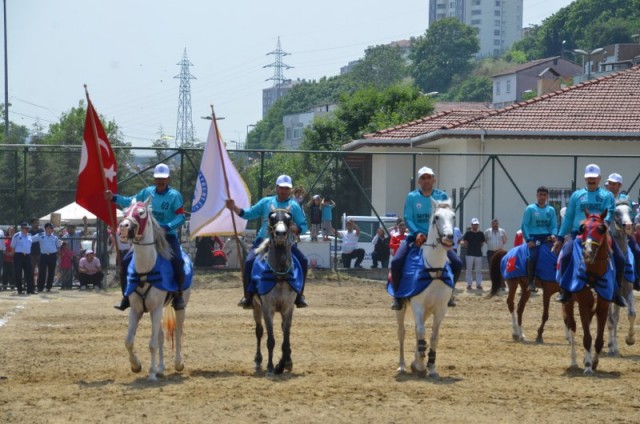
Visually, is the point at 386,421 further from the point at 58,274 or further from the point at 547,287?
the point at 58,274

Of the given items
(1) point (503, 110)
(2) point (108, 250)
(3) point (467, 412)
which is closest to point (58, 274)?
(2) point (108, 250)

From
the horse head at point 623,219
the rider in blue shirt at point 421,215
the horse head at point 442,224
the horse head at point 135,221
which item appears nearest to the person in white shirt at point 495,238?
the horse head at point 623,219

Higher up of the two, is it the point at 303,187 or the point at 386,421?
the point at 303,187

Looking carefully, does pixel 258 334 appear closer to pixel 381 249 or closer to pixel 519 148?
pixel 381 249

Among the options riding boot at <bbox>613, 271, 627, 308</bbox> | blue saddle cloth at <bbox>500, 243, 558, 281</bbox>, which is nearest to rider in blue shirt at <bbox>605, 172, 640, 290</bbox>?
blue saddle cloth at <bbox>500, 243, 558, 281</bbox>

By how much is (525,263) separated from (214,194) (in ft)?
17.7

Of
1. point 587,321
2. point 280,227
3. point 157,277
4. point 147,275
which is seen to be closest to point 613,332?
point 587,321

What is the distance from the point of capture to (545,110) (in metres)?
37.7

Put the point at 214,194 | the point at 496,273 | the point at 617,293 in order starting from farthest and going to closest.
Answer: the point at 496,273 → the point at 214,194 → the point at 617,293

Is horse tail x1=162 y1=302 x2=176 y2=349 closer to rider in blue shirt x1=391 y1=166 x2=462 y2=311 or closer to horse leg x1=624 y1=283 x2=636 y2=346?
rider in blue shirt x1=391 y1=166 x2=462 y2=311

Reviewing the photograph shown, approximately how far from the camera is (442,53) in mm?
174875

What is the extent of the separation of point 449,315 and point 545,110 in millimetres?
16505

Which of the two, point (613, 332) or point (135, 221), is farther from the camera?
point (613, 332)

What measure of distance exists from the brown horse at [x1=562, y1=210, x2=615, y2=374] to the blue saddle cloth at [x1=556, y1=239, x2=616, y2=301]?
4cm
